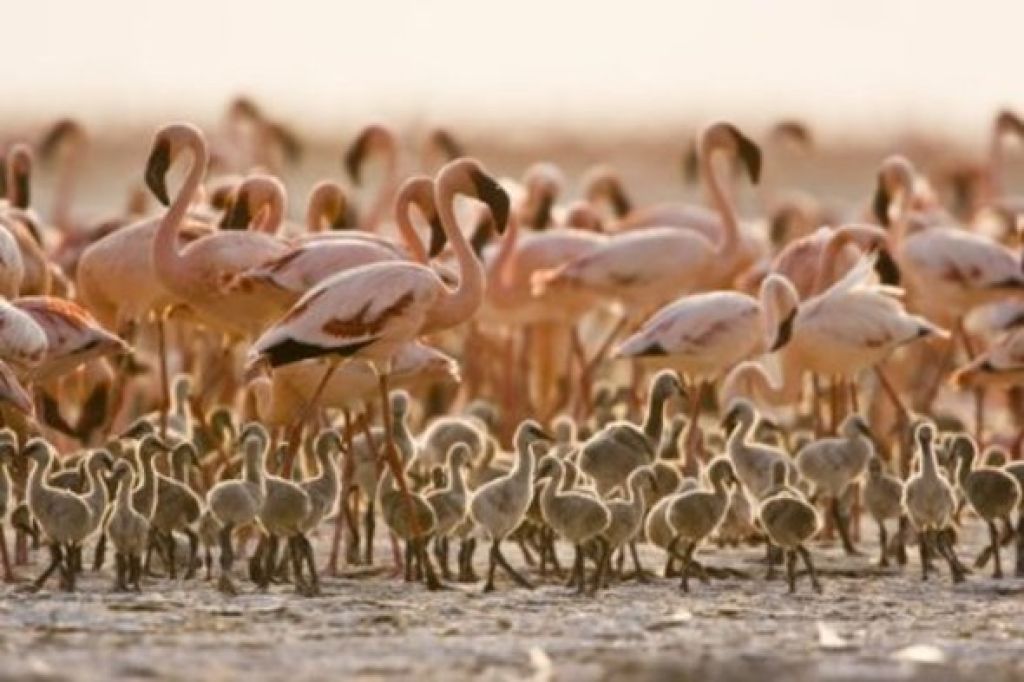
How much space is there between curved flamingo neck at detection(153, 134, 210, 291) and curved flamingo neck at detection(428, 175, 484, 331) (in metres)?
1.08

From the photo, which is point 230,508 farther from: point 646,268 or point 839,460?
point 646,268

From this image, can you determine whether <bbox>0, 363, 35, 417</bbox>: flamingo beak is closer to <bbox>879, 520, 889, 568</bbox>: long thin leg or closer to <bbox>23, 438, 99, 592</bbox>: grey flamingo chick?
<bbox>23, 438, 99, 592</bbox>: grey flamingo chick

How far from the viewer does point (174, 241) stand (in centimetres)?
1255

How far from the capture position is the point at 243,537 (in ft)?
39.5

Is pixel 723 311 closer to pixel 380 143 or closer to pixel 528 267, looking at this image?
pixel 528 267

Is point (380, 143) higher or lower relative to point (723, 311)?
higher

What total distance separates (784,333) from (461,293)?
4.64 feet

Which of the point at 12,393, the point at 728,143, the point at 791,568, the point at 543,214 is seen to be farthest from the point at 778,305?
the point at 543,214

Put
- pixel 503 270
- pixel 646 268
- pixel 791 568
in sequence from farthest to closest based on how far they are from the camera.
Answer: pixel 503 270
pixel 646 268
pixel 791 568

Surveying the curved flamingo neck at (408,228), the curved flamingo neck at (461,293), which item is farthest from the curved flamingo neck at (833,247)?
the curved flamingo neck at (461,293)

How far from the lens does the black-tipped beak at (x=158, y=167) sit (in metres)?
12.6

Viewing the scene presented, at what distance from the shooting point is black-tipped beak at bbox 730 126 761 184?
15109 mm

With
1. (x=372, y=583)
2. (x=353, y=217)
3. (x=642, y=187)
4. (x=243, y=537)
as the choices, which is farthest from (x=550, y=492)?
(x=642, y=187)

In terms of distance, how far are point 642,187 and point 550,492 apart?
2933cm
